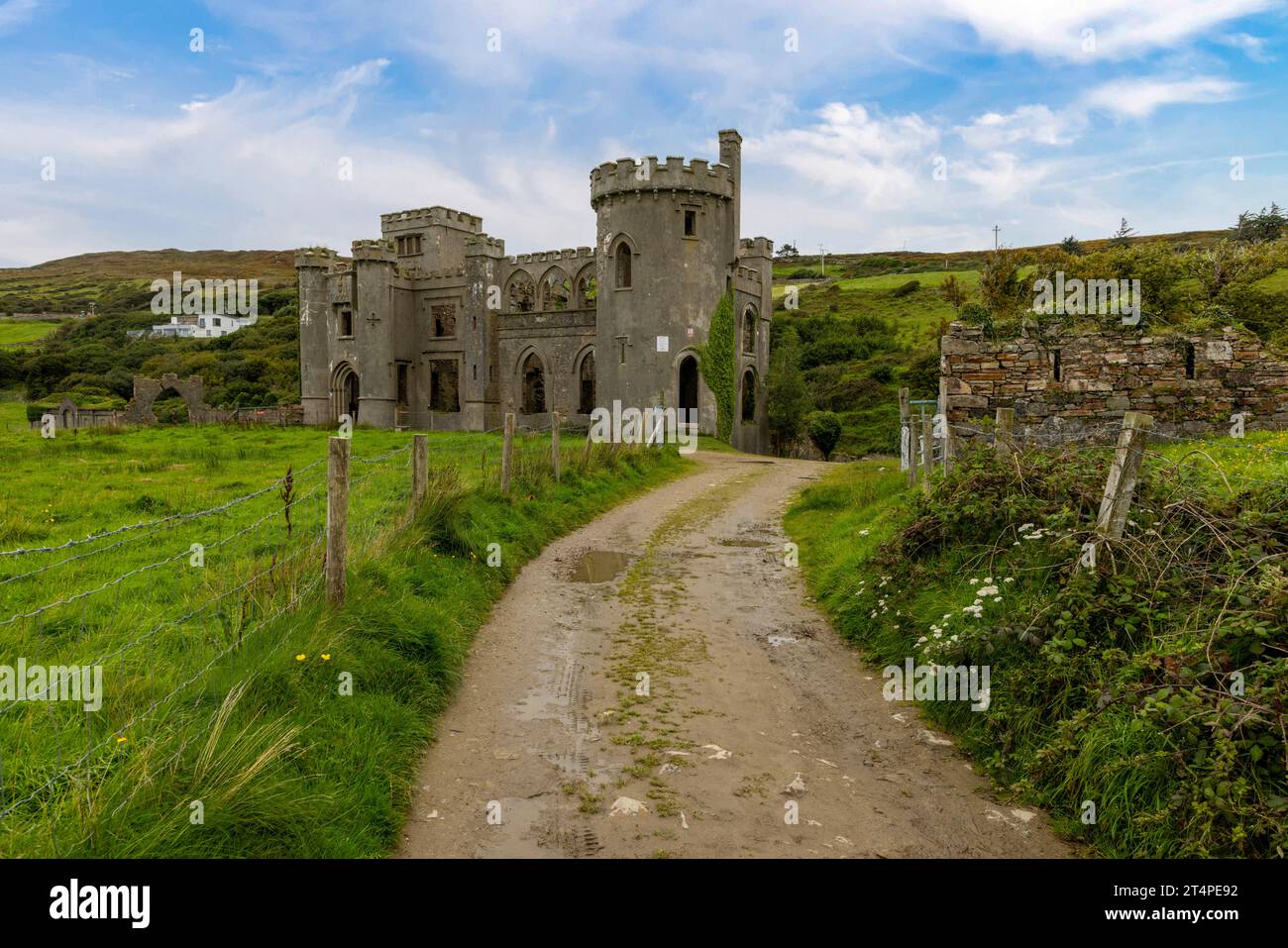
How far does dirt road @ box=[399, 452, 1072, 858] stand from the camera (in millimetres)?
4840

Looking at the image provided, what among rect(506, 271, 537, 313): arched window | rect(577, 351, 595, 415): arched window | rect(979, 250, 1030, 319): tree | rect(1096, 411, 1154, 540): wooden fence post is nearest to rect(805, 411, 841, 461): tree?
rect(979, 250, 1030, 319): tree

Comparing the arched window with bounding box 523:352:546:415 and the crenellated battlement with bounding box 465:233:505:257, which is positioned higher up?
the crenellated battlement with bounding box 465:233:505:257

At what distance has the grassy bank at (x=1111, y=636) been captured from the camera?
4.50m

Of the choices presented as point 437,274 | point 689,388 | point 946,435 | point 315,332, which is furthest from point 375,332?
point 946,435

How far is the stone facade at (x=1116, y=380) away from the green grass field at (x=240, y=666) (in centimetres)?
706

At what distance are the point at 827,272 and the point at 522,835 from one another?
103396mm

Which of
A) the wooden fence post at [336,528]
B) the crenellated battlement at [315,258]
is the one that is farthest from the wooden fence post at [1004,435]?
the crenellated battlement at [315,258]

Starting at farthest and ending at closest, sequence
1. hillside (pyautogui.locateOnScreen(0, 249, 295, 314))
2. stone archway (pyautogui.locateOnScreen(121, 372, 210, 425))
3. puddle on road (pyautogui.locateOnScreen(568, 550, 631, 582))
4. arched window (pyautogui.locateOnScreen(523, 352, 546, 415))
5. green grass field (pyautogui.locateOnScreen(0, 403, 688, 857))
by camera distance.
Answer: hillside (pyautogui.locateOnScreen(0, 249, 295, 314))
stone archway (pyautogui.locateOnScreen(121, 372, 210, 425))
arched window (pyautogui.locateOnScreen(523, 352, 546, 415))
puddle on road (pyautogui.locateOnScreen(568, 550, 631, 582))
green grass field (pyautogui.locateOnScreen(0, 403, 688, 857))

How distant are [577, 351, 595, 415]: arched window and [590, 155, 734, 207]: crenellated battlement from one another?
814cm

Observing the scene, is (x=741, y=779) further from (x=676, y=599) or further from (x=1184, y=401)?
(x=1184, y=401)

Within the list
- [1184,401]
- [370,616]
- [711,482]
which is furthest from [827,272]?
[370,616]

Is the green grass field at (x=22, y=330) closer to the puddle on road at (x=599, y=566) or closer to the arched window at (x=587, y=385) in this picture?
the arched window at (x=587, y=385)

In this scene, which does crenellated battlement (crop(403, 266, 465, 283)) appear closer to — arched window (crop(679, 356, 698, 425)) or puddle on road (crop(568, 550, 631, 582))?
arched window (crop(679, 356, 698, 425))
